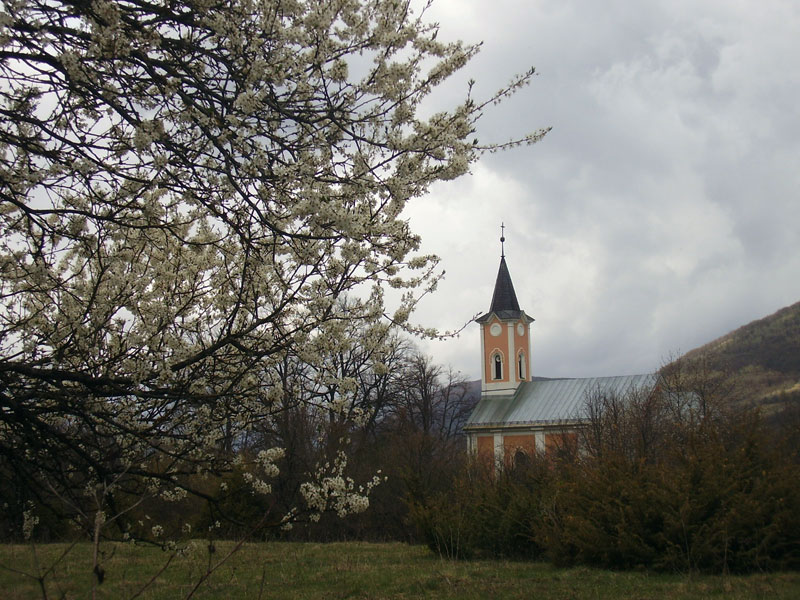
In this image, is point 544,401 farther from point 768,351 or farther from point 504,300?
point 768,351

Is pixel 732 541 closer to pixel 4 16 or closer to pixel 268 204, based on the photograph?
pixel 268 204

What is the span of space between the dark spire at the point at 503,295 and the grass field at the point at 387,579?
3378 cm

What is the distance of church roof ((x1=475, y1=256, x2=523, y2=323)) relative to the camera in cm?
4506

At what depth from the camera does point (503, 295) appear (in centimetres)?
4625

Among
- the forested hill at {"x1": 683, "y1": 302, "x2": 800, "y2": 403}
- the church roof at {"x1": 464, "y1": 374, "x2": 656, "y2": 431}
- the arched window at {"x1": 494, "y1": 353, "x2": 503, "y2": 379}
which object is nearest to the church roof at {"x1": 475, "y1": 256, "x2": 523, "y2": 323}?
the arched window at {"x1": 494, "y1": 353, "x2": 503, "y2": 379}

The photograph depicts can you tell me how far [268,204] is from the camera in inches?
183

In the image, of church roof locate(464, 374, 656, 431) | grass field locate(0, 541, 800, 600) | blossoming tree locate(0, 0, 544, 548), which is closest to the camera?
blossoming tree locate(0, 0, 544, 548)

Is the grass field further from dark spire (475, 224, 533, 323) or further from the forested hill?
the forested hill

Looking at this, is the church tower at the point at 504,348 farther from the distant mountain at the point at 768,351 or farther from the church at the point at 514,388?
the distant mountain at the point at 768,351

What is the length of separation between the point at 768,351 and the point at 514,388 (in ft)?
162

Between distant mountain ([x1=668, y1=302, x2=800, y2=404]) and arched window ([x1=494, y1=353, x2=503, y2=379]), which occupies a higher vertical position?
distant mountain ([x1=668, y1=302, x2=800, y2=404])

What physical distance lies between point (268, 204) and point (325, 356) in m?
1.50

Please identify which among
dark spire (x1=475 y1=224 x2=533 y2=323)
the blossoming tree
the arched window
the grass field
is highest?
dark spire (x1=475 y1=224 x2=533 y2=323)

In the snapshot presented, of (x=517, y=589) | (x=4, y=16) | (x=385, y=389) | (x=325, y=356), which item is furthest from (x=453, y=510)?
(x=385, y=389)
